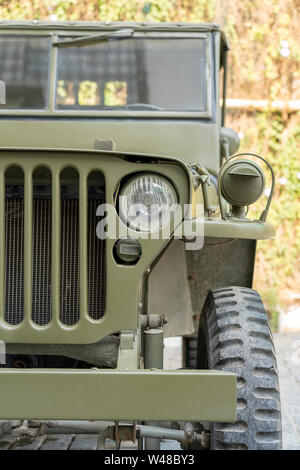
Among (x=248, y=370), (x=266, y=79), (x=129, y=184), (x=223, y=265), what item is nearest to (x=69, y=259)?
(x=129, y=184)

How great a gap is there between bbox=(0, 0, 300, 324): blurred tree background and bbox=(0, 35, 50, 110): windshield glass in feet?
15.2

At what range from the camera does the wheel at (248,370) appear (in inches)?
92.2

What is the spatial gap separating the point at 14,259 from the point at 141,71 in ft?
5.42

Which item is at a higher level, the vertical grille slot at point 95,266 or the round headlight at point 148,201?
the round headlight at point 148,201

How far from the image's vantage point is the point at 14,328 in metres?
2.42

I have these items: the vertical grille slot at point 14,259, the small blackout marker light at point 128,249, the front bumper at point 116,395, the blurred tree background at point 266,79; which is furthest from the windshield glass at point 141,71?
the blurred tree background at point 266,79

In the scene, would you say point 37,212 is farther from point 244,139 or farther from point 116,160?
point 244,139

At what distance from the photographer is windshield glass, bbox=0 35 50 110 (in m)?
3.72

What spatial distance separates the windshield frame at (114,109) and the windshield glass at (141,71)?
26mm

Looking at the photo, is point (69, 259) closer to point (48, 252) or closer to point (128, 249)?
point (48, 252)

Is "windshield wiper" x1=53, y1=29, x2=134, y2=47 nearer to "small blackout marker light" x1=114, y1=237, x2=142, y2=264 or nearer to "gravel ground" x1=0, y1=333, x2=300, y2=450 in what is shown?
"small blackout marker light" x1=114, y1=237, x2=142, y2=264

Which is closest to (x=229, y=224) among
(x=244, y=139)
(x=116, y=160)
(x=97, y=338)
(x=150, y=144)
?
(x=116, y=160)

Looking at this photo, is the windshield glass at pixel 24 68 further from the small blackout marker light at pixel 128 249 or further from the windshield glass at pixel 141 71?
the small blackout marker light at pixel 128 249

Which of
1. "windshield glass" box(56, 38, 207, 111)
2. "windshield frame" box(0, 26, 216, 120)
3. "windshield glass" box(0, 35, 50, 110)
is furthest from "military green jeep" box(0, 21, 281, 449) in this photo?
"windshield glass" box(0, 35, 50, 110)
